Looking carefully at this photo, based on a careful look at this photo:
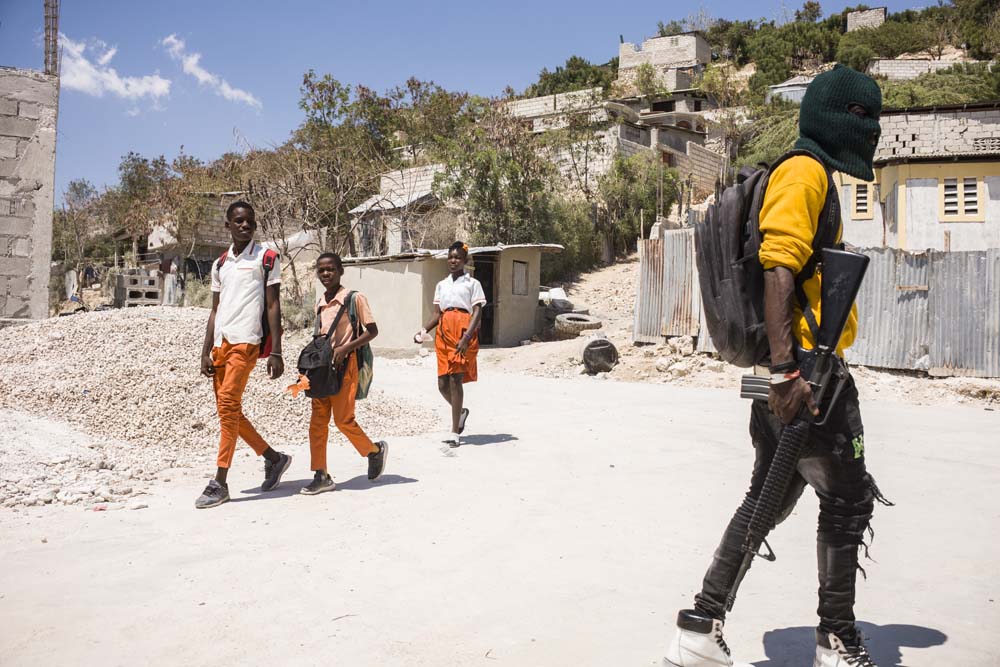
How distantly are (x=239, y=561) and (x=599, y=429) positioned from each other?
4.88 meters

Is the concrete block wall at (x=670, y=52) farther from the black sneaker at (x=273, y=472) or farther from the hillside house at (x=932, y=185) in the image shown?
the black sneaker at (x=273, y=472)

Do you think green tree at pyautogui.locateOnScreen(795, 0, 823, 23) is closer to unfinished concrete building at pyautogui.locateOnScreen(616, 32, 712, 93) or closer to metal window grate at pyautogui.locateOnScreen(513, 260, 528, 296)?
unfinished concrete building at pyautogui.locateOnScreen(616, 32, 712, 93)

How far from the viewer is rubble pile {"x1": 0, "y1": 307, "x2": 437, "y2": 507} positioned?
215 inches

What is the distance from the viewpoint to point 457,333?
6953 millimetres

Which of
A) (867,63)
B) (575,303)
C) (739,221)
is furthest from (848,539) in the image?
(867,63)

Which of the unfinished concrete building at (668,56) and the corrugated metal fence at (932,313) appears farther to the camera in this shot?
the unfinished concrete building at (668,56)

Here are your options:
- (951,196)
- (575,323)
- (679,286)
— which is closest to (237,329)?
(679,286)

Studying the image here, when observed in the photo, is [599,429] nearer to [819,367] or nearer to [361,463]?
[361,463]

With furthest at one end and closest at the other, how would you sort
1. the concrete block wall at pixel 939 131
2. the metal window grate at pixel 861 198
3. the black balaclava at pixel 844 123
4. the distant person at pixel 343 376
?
the concrete block wall at pixel 939 131, the metal window grate at pixel 861 198, the distant person at pixel 343 376, the black balaclava at pixel 844 123

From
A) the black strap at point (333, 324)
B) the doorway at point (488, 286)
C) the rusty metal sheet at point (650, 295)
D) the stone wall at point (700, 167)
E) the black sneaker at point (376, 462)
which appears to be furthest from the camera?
the stone wall at point (700, 167)

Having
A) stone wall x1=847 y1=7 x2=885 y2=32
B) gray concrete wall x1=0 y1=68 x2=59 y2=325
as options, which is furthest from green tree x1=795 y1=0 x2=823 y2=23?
gray concrete wall x1=0 y1=68 x2=59 y2=325

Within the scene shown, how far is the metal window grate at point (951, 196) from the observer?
21812 mm

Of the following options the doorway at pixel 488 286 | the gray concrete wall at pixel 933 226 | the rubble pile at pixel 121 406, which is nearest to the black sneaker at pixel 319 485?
the rubble pile at pixel 121 406

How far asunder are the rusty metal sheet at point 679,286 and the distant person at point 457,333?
906 cm
